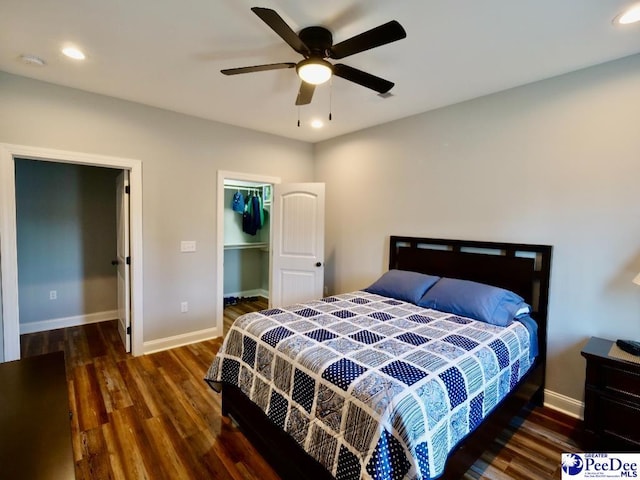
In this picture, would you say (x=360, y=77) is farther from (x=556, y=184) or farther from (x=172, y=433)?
(x=172, y=433)

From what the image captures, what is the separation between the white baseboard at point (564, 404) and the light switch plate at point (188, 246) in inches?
144

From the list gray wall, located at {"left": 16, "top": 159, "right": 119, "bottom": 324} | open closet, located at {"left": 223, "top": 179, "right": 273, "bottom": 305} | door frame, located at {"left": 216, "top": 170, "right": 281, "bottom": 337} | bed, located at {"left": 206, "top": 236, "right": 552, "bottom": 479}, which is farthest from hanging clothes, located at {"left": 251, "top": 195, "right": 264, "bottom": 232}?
bed, located at {"left": 206, "top": 236, "right": 552, "bottom": 479}

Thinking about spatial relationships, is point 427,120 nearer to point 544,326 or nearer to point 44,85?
point 544,326

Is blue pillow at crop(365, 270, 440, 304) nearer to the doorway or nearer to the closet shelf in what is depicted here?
the doorway

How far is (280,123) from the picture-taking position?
376cm

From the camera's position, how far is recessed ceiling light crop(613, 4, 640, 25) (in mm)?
1693

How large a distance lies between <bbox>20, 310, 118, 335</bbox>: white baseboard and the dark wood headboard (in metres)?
4.01

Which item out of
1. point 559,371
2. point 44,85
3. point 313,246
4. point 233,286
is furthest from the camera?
point 233,286

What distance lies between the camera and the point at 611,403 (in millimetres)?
1967

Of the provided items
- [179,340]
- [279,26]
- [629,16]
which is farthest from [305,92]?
[179,340]

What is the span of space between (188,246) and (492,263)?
10.3 ft

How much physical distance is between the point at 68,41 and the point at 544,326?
404 cm

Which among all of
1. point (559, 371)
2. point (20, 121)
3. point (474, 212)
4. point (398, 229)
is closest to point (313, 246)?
point (398, 229)

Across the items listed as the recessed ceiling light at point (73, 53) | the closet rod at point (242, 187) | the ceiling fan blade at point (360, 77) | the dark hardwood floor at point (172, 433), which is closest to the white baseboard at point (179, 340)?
the dark hardwood floor at point (172, 433)
